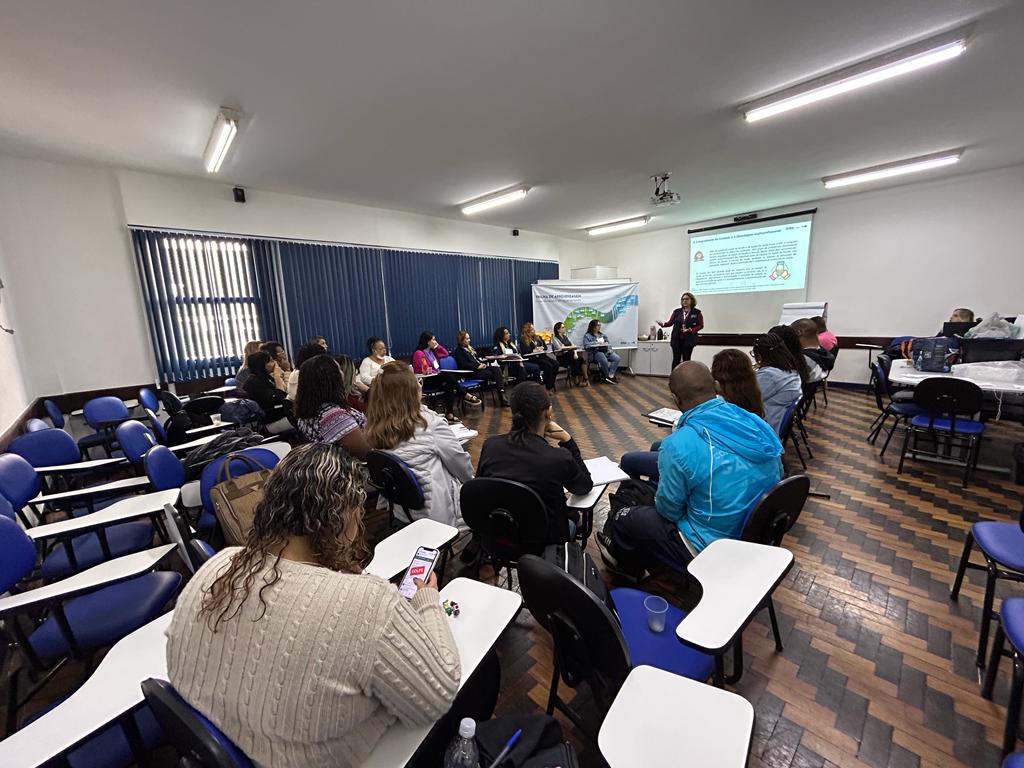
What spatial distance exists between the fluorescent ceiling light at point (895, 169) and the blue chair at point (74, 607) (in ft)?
26.4

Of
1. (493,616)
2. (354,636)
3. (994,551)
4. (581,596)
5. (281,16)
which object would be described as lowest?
(994,551)

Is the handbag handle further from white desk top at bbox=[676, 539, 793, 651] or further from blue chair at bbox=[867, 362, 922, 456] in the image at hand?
blue chair at bbox=[867, 362, 922, 456]

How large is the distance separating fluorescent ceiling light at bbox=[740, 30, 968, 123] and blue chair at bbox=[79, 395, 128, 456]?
6.53 meters

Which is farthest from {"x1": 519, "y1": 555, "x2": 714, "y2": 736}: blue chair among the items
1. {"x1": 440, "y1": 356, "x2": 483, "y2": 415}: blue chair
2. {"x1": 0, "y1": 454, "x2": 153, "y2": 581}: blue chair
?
{"x1": 440, "y1": 356, "x2": 483, "y2": 415}: blue chair

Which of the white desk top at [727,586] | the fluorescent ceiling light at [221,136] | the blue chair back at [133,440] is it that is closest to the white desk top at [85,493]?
the blue chair back at [133,440]

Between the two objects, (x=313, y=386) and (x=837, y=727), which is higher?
(x=313, y=386)

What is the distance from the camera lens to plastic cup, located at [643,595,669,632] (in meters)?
1.41

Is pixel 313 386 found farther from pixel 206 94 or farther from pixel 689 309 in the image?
pixel 689 309

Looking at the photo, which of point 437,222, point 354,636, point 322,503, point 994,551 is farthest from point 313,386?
point 437,222

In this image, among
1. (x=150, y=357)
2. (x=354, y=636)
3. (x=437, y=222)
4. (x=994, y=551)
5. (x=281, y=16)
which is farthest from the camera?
(x=437, y=222)

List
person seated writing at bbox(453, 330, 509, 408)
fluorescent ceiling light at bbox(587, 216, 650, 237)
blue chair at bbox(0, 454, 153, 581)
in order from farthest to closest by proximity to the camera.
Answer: fluorescent ceiling light at bbox(587, 216, 650, 237) < person seated writing at bbox(453, 330, 509, 408) < blue chair at bbox(0, 454, 153, 581)

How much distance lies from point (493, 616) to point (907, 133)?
19.8 ft

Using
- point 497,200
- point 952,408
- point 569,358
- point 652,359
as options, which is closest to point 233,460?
point 497,200

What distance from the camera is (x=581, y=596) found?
3.45 feet
